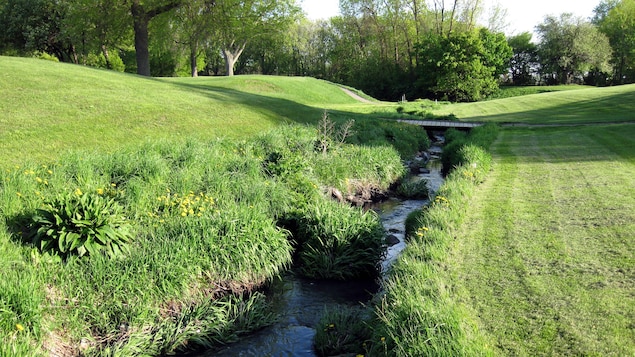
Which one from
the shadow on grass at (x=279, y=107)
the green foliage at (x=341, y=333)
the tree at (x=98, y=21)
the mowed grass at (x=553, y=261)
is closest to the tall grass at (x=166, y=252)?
the green foliage at (x=341, y=333)

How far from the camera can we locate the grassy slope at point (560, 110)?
83.0 feet

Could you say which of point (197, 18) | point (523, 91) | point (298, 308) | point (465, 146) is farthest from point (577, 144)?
point (523, 91)

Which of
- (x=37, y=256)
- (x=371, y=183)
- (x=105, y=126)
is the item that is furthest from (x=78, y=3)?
(x=37, y=256)

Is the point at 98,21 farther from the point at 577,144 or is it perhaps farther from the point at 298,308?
the point at 577,144

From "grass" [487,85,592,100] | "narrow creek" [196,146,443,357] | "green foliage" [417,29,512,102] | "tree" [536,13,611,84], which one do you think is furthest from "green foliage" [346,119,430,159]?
"tree" [536,13,611,84]

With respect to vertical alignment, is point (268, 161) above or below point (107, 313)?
above

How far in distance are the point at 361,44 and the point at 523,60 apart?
80.8 ft

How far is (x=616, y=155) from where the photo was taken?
12680 millimetres

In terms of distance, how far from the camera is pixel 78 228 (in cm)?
636

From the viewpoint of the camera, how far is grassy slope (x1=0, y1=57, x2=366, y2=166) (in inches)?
→ 440

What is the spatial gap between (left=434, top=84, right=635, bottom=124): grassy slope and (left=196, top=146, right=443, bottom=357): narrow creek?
67.3ft

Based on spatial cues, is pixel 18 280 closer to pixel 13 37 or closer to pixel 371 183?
pixel 371 183

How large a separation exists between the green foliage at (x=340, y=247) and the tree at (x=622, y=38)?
202ft

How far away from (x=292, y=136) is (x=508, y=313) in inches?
411
